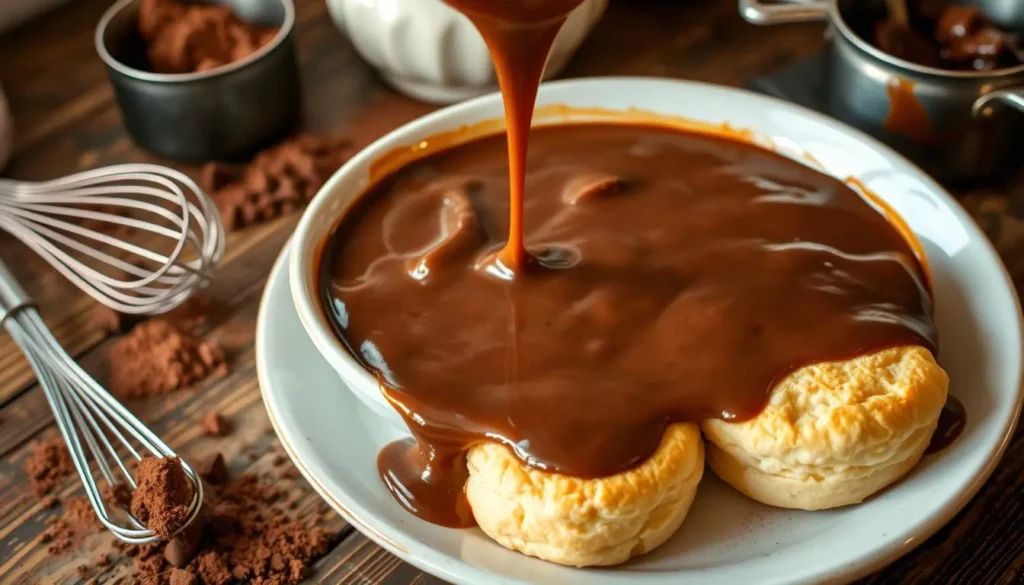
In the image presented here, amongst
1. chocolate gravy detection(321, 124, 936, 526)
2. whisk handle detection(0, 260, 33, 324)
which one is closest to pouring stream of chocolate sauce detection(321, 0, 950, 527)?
chocolate gravy detection(321, 124, 936, 526)

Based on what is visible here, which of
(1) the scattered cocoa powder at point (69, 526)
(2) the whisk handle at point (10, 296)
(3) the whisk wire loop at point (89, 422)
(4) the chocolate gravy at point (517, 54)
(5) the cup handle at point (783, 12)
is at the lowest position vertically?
(1) the scattered cocoa powder at point (69, 526)

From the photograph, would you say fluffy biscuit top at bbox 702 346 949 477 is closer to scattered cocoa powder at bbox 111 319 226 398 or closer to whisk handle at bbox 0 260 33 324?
scattered cocoa powder at bbox 111 319 226 398

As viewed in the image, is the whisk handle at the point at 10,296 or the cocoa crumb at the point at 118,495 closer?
the cocoa crumb at the point at 118,495

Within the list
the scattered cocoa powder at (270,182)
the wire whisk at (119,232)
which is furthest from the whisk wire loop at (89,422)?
the scattered cocoa powder at (270,182)

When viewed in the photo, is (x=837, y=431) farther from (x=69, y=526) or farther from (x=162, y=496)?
(x=69, y=526)

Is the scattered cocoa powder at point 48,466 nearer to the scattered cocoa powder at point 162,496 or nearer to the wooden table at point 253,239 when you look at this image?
the wooden table at point 253,239
